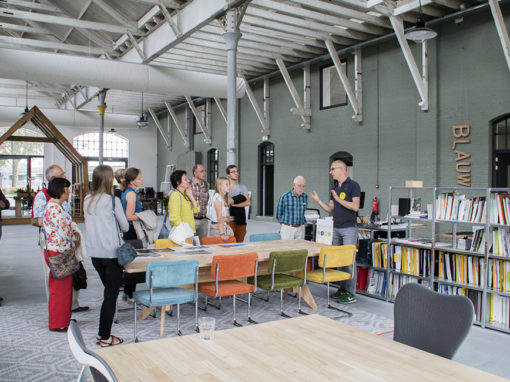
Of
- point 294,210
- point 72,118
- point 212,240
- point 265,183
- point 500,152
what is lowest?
point 212,240

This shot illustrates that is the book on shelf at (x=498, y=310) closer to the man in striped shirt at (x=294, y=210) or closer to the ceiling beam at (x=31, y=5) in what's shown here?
the man in striped shirt at (x=294, y=210)

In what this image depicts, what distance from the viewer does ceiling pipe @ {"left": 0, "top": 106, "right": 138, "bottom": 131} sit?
1883 centimetres

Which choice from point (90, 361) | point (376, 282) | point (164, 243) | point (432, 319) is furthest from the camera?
point (376, 282)

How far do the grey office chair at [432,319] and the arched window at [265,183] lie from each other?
1282 cm

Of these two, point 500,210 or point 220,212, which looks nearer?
point 500,210

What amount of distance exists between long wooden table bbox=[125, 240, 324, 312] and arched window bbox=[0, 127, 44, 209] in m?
19.0

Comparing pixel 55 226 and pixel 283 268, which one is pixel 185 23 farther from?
pixel 283 268

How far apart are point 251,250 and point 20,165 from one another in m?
20.3

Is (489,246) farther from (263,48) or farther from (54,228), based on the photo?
(263,48)

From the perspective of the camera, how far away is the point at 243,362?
5.98 feet

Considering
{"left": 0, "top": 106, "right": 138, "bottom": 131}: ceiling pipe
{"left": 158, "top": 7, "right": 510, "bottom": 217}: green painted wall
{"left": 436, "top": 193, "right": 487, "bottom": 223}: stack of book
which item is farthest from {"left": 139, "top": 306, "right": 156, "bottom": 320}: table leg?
{"left": 0, "top": 106, "right": 138, "bottom": 131}: ceiling pipe

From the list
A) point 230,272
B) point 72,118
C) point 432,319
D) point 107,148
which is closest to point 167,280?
point 230,272

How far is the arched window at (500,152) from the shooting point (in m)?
8.69

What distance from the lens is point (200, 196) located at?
5.98m
